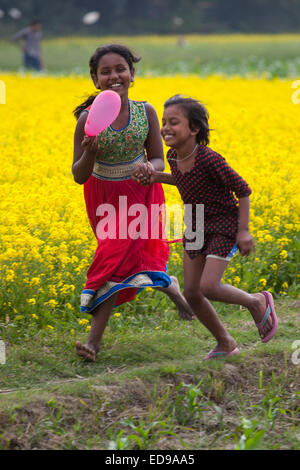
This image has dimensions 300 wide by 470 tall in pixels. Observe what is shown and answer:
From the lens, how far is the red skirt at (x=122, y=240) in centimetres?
430

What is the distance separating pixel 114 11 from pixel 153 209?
43828 mm

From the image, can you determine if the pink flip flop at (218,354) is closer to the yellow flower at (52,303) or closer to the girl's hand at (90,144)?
the yellow flower at (52,303)

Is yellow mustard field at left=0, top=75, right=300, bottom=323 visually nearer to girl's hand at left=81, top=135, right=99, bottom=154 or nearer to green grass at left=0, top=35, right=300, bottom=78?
girl's hand at left=81, top=135, right=99, bottom=154

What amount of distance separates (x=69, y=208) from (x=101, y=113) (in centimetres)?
205

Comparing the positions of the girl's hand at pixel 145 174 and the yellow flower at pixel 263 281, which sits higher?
the girl's hand at pixel 145 174

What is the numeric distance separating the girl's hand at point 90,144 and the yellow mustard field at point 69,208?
17.0 inches

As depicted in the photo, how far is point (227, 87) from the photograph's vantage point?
1530 centimetres

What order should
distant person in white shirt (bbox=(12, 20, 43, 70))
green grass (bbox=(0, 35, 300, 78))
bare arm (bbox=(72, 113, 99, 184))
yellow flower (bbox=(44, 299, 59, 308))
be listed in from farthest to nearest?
green grass (bbox=(0, 35, 300, 78)) → distant person in white shirt (bbox=(12, 20, 43, 70)) → yellow flower (bbox=(44, 299, 59, 308)) → bare arm (bbox=(72, 113, 99, 184))

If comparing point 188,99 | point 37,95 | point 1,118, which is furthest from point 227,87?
point 188,99

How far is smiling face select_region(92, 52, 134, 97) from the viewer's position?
4172 mm

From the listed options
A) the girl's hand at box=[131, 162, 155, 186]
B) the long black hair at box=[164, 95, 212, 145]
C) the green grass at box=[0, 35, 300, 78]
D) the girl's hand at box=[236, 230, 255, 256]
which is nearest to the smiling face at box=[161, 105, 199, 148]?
the long black hair at box=[164, 95, 212, 145]

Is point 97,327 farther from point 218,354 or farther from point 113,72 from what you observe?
point 113,72

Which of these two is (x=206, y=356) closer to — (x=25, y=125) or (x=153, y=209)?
(x=153, y=209)

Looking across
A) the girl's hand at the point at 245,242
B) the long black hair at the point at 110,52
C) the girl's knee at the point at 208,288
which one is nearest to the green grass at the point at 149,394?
the girl's knee at the point at 208,288
